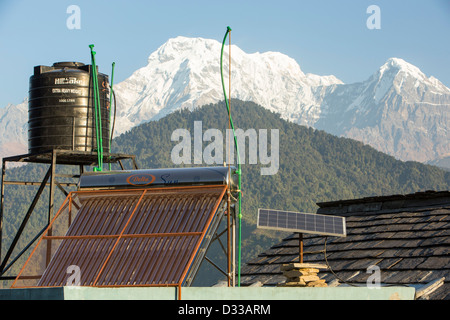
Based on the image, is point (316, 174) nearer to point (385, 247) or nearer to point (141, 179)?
point (385, 247)

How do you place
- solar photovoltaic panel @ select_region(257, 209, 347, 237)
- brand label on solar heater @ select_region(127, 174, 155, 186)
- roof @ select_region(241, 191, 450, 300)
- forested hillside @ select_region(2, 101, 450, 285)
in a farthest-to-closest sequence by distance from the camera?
forested hillside @ select_region(2, 101, 450, 285)
roof @ select_region(241, 191, 450, 300)
brand label on solar heater @ select_region(127, 174, 155, 186)
solar photovoltaic panel @ select_region(257, 209, 347, 237)

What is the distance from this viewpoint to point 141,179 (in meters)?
12.8

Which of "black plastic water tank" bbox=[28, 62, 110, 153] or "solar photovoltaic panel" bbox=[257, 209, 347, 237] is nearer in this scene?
"solar photovoltaic panel" bbox=[257, 209, 347, 237]

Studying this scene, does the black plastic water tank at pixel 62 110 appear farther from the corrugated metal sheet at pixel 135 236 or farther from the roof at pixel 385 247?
the corrugated metal sheet at pixel 135 236

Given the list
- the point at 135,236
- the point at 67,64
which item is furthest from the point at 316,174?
the point at 135,236

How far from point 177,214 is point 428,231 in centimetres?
656

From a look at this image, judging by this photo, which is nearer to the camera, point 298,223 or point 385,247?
point 298,223

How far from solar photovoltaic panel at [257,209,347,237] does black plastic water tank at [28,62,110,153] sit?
28.4 feet

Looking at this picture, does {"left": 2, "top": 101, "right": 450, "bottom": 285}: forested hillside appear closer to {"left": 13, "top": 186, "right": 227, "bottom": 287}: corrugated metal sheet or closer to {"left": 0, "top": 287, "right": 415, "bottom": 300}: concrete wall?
{"left": 13, "top": 186, "right": 227, "bottom": 287}: corrugated metal sheet

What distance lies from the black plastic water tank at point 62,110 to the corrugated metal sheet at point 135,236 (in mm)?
6255

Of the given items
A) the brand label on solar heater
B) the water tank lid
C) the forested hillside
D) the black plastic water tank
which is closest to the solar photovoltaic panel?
the brand label on solar heater

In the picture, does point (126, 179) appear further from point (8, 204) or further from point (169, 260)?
point (8, 204)

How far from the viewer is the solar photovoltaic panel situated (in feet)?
36.9

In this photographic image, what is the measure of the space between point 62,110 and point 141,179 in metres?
7.10
